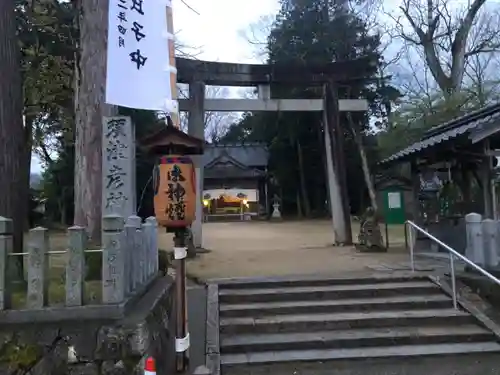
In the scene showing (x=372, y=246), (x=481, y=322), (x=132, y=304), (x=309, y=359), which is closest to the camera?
(x=132, y=304)

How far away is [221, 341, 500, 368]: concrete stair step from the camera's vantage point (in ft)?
17.9

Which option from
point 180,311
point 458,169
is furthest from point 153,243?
point 458,169

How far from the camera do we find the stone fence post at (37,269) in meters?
4.05

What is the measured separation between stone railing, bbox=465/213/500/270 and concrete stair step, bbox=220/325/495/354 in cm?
105

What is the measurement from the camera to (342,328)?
6.11m

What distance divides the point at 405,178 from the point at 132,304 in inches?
798

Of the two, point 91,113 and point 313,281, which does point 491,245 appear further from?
point 91,113

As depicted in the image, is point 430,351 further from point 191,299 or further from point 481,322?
point 191,299

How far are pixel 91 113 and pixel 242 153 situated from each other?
98.9 feet

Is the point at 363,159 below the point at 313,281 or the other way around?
the other way around

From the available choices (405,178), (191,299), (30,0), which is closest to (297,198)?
(405,178)

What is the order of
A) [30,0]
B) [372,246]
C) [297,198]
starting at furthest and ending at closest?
[297,198], [372,246], [30,0]

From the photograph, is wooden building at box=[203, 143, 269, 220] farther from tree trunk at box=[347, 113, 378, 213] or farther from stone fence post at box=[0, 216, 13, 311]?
stone fence post at box=[0, 216, 13, 311]

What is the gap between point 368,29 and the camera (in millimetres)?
28203
